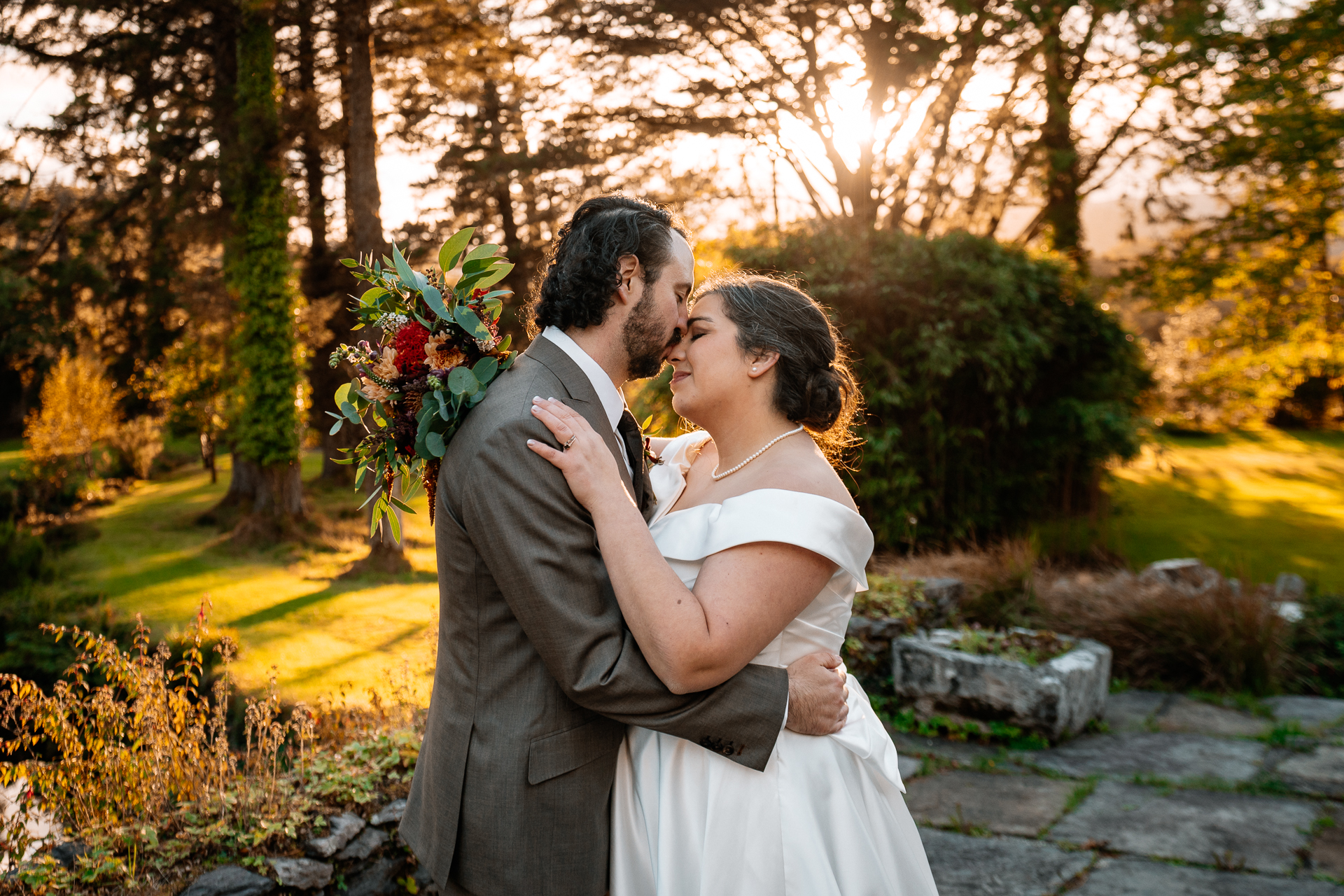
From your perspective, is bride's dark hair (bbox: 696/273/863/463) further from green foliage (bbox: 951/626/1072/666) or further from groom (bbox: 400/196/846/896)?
green foliage (bbox: 951/626/1072/666)

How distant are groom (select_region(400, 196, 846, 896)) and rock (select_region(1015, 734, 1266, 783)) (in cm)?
342

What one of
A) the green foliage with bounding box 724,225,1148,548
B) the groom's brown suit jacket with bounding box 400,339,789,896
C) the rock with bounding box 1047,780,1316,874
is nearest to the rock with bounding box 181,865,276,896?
the groom's brown suit jacket with bounding box 400,339,789,896

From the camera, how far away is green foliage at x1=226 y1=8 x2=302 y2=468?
13.8 metres

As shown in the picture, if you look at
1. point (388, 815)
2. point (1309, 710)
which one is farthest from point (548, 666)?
point (1309, 710)

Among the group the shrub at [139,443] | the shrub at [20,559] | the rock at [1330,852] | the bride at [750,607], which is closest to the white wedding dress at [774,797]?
the bride at [750,607]

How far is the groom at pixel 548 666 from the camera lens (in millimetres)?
1821

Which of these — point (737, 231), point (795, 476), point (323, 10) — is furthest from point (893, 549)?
point (323, 10)

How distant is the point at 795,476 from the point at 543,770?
0.90 m

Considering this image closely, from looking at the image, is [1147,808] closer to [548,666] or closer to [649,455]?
[649,455]

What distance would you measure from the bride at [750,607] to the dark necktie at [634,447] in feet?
0.38

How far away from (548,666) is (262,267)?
1439 centimetres

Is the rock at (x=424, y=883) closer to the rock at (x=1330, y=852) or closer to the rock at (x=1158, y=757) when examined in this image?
the rock at (x=1158, y=757)

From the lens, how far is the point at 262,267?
1432 centimetres

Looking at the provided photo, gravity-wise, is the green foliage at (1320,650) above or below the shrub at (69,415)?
below
